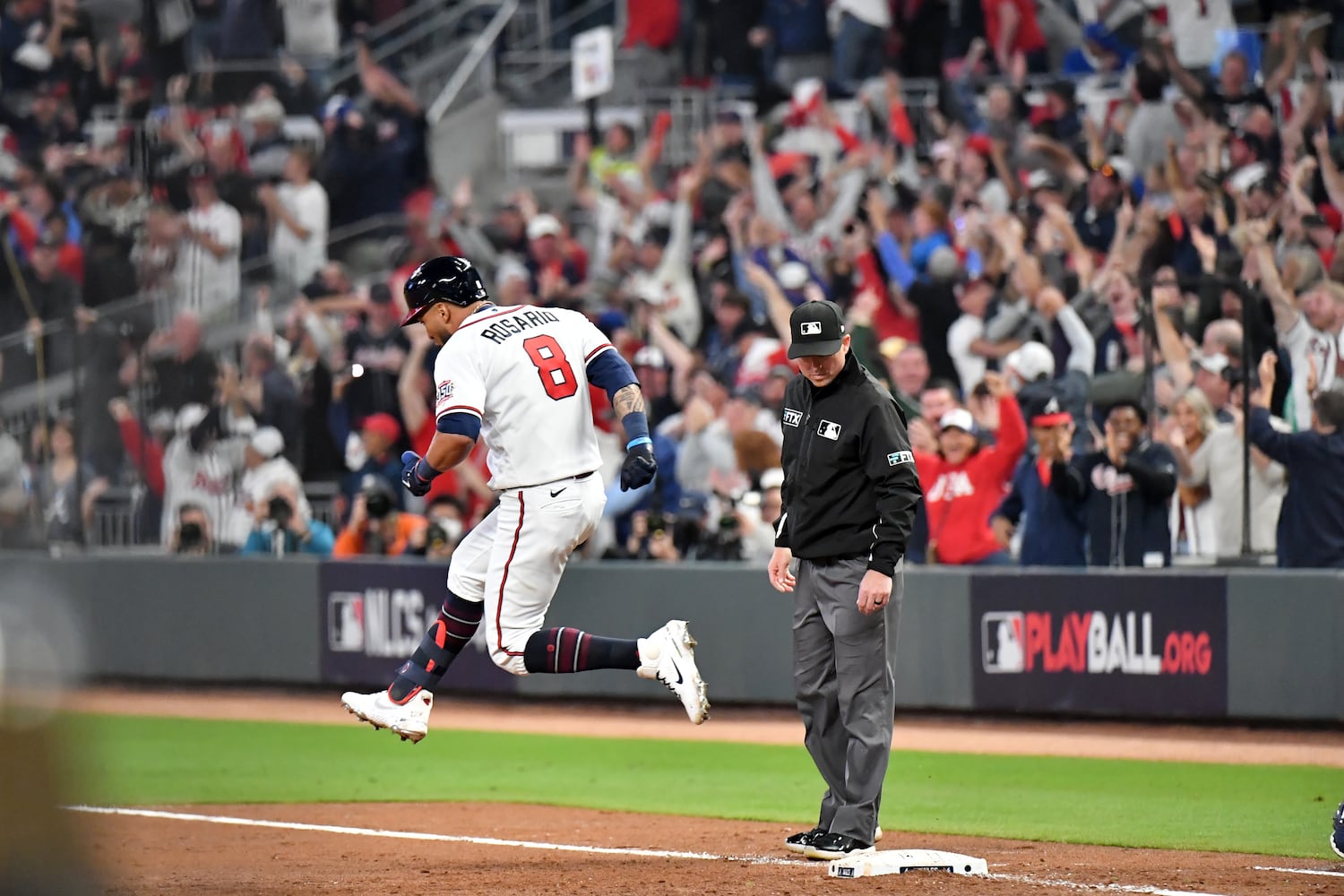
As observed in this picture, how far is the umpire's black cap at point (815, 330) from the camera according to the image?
7.42 m

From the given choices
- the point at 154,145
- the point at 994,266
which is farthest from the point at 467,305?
the point at 154,145

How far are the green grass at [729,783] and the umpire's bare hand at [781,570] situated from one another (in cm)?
184

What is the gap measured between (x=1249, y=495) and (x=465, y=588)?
6615mm

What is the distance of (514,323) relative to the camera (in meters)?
8.19

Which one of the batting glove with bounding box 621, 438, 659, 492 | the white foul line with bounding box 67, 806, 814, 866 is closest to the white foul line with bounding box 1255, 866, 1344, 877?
the white foul line with bounding box 67, 806, 814, 866

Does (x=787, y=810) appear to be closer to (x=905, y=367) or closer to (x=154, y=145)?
(x=905, y=367)

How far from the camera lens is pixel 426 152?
21609 mm

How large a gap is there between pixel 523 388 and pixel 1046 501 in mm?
6348

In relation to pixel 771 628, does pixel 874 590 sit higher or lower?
higher

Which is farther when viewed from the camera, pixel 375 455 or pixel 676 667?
pixel 375 455

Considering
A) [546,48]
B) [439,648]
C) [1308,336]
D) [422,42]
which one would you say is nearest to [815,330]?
[439,648]

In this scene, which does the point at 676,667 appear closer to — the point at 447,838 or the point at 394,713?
the point at 394,713

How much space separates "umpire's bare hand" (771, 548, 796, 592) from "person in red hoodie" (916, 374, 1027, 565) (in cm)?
560

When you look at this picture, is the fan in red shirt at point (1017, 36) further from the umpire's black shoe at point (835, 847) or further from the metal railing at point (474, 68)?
the umpire's black shoe at point (835, 847)
